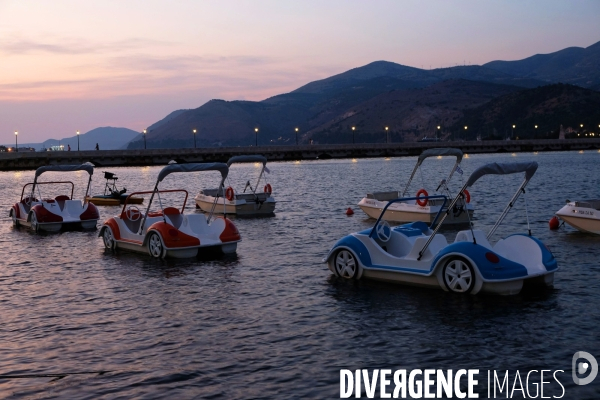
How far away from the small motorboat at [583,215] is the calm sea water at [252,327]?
7.86 feet

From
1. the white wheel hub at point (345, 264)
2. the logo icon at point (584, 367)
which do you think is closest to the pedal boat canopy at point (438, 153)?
the white wheel hub at point (345, 264)

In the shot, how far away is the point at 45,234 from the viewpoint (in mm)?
29047

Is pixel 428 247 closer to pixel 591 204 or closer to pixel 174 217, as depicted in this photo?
pixel 174 217

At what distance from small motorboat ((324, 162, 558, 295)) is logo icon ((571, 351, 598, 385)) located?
3370mm

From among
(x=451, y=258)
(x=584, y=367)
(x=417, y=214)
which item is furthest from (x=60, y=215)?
(x=584, y=367)

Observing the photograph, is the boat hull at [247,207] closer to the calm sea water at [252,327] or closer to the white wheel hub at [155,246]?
the white wheel hub at [155,246]

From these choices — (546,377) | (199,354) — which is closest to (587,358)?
(546,377)

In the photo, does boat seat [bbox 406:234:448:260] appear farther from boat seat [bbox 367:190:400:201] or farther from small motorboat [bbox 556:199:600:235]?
boat seat [bbox 367:190:400:201]

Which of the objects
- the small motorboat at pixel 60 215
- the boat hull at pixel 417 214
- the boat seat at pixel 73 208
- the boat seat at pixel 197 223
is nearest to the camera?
the boat seat at pixel 197 223

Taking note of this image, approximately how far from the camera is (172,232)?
2045cm

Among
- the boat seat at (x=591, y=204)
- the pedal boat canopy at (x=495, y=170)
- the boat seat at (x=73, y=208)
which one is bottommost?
the boat seat at (x=73, y=208)

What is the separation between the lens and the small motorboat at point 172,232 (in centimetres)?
2044

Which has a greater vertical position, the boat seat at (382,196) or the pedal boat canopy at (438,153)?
the pedal boat canopy at (438,153)

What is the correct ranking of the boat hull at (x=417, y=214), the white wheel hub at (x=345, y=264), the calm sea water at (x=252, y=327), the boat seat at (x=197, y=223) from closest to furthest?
the calm sea water at (x=252, y=327) → the white wheel hub at (x=345, y=264) → the boat seat at (x=197, y=223) → the boat hull at (x=417, y=214)
